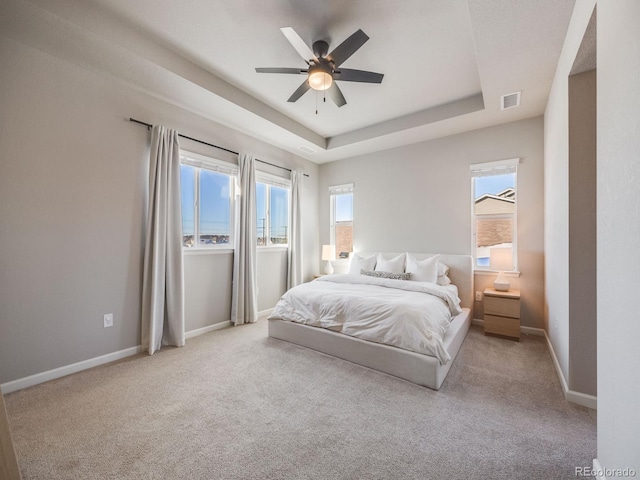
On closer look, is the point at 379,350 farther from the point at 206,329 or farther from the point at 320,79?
the point at 320,79

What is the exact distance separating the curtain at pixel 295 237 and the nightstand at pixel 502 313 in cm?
295

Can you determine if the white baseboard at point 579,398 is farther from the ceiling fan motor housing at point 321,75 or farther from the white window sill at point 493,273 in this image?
the ceiling fan motor housing at point 321,75

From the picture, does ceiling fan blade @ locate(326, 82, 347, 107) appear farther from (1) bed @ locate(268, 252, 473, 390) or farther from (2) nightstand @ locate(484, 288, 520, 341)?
(2) nightstand @ locate(484, 288, 520, 341)

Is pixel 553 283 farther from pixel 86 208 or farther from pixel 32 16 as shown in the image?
pixel 32 16

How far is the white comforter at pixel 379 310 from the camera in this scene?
2266 mm

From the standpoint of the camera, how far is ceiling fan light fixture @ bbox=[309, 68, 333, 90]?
228 cm

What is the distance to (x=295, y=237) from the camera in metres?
4.78

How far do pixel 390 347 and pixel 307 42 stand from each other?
9.75 ft

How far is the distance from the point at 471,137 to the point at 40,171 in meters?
5.11

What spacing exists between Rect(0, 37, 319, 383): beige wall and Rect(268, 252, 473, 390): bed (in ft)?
5.91
